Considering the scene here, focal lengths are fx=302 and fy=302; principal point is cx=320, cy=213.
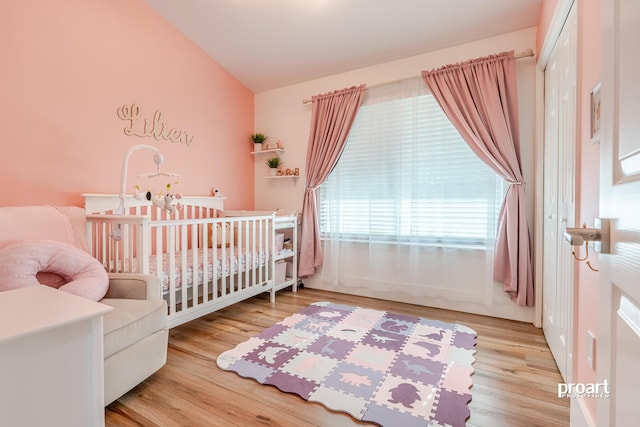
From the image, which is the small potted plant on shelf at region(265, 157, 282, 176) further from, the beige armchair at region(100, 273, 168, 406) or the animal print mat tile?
the beige armchair at region(100, 273, 168, 406)

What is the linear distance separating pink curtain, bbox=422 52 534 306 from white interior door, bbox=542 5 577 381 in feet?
0.59

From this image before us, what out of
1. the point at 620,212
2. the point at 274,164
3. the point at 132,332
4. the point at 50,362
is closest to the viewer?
the point at 620,212

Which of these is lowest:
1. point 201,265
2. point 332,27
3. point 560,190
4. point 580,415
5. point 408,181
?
point 580,415

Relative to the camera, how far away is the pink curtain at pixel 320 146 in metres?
3.05

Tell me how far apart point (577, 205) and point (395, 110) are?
1.90m

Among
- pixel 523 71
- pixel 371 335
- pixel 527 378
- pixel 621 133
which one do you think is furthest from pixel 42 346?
pixel 523 71

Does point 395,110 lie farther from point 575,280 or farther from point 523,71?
point 575,280

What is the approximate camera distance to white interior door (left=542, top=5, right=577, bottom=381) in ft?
4.76

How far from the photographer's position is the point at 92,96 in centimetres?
226

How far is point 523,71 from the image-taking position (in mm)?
2410

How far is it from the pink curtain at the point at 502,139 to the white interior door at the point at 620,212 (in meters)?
1.85

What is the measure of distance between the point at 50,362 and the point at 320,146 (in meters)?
2.72

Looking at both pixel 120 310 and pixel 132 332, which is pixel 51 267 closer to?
pixel 120 310

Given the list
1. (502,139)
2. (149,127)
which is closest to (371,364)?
(502,139)
